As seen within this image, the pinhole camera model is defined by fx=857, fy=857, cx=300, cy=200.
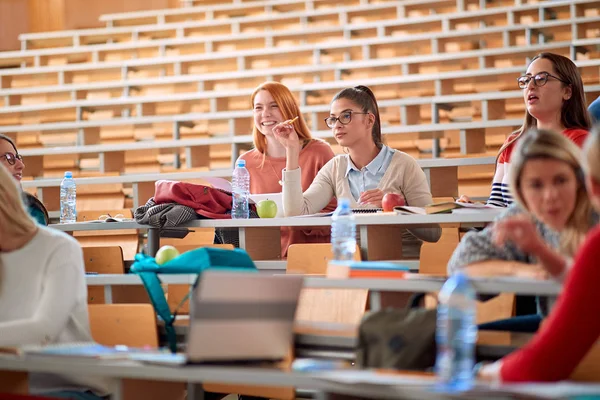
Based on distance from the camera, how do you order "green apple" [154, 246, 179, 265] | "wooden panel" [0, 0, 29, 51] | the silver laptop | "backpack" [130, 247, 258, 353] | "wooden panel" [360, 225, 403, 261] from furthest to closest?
1. "wooden panel" [0, 0, 29, 51]
2. "wooden panel" [360, 225, 403, 261]
3. "green apple" [154, 246, 179, 265]
4. "backpack" [130, 247, 258, 353]
5. the silver laptop

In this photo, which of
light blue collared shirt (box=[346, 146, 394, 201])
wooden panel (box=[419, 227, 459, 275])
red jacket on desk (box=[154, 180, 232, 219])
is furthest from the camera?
light blue collared shirt (box=[346, 146, 394, 201])

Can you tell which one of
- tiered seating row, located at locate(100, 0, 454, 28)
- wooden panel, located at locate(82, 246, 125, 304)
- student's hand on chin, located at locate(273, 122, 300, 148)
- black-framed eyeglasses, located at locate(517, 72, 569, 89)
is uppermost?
tiered seating row, located at locate(100, 0, 454, 28)

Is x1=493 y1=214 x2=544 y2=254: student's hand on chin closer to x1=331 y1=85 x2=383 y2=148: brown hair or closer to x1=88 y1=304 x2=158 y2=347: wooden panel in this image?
x1=88 y1=304 x2=158 y2=347: wooden panel

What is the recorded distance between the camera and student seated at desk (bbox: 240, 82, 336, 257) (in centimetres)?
375

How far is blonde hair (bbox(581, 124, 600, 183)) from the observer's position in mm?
1419

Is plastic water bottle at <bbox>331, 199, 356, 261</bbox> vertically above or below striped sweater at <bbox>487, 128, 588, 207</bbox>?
below

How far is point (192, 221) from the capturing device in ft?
10.9

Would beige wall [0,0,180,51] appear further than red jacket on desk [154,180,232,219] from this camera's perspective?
Yes

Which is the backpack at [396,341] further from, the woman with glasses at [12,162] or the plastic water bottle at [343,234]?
the woman with glasses at [12,162]

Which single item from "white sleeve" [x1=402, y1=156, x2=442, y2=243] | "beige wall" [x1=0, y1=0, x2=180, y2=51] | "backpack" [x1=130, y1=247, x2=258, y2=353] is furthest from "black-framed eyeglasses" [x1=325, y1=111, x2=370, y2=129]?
"beige wall" [x1=0, y1=0, x2=180, y2=51]

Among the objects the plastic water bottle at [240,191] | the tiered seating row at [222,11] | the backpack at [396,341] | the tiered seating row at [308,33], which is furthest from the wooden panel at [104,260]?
the tiered seating row at [222,11]

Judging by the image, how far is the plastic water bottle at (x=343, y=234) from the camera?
246 centimetres

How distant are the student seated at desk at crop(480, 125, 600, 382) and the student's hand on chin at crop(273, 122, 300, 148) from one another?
202 centimetres

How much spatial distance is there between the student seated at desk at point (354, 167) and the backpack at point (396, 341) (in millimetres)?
1625
